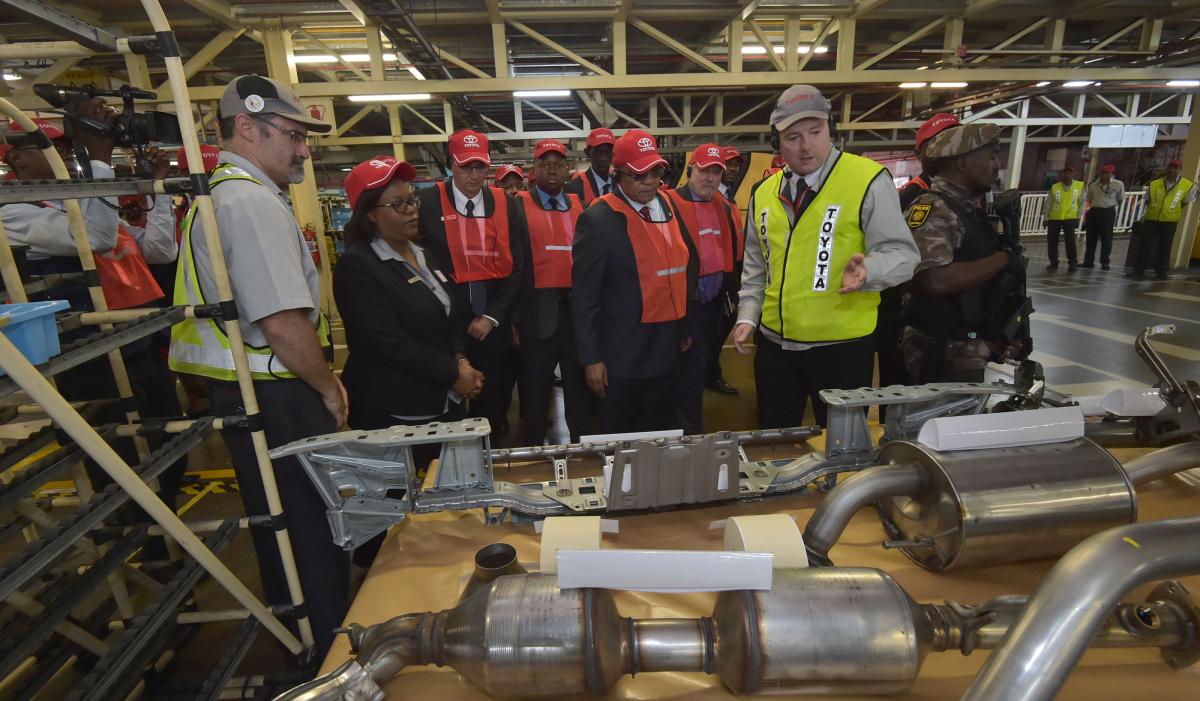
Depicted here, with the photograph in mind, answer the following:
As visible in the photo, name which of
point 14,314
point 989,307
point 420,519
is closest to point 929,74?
point 989,307

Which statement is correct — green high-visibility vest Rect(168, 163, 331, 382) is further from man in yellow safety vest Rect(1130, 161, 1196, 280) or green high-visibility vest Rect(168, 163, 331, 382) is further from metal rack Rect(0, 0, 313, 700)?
man in yellow safety vest Rect(1130, 161, 1196, 280)

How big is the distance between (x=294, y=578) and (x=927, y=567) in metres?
1.70

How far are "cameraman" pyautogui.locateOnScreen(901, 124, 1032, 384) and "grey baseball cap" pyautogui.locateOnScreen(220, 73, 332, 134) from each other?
2.38m

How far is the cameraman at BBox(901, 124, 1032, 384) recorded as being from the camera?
2.34 m

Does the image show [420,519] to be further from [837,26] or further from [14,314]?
[837,26]

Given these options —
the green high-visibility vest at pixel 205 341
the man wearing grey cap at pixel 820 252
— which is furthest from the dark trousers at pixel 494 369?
the man wearing grey cap at pixel 820 252

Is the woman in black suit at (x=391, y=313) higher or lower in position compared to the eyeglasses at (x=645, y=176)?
lower

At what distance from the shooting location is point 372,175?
2.07 metres

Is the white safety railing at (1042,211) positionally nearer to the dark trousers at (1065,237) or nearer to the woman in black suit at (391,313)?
the dark trousers at (1065,237)

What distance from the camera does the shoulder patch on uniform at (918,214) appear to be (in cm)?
235

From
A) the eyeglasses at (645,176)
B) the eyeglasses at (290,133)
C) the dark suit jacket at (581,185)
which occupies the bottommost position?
the eyeglasses at (645,176)

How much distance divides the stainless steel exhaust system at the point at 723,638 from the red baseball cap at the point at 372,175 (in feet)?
5.40

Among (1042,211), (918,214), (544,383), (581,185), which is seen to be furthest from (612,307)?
(1042,211)

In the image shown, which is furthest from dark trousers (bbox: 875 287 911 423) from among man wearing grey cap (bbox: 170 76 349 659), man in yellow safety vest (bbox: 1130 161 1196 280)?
man in yellow safety vest (bbox: 1130 161 1196 280)
